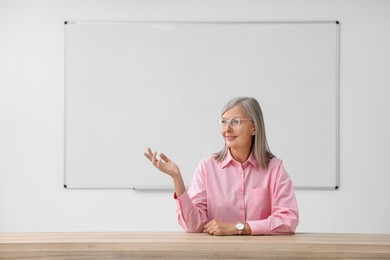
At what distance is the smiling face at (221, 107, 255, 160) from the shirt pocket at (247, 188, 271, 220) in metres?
0.17

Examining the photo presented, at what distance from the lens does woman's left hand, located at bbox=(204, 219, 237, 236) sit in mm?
2457

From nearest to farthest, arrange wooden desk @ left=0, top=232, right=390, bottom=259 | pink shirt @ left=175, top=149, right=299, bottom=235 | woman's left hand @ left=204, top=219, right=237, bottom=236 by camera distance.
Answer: wooden desk @ left=0, top=232, right=390, bottom=259 → woman's left hand @ left=204, top=219, right=237, bottom=236 → pink shirt @ left=175, top=149, right=299, bottom=235

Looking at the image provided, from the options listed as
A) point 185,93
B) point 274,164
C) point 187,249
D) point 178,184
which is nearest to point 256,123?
point 274,164

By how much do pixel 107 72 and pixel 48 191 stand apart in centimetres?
110

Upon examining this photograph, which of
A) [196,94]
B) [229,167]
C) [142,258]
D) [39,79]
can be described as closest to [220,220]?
[229,167]

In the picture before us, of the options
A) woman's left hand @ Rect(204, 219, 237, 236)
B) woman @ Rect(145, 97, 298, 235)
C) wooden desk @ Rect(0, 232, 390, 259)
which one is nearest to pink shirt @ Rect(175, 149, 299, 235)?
woman @ Rect(145, 97, 298, 235)

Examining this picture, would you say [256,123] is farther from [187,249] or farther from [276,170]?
[187,249]

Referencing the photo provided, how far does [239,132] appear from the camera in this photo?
265 centimetres

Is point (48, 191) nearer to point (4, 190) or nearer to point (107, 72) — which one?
point (4, 190)

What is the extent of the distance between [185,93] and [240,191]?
2.76 m

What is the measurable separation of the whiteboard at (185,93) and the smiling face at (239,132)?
104 inches

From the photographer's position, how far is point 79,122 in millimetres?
5371

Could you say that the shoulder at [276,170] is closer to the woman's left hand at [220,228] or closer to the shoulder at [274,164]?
the shoulder at [274,164]

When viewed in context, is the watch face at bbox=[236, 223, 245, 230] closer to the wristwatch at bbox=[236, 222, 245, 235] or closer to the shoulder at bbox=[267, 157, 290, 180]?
the wristwatch at bbox=[236, 222, 245, 235]
